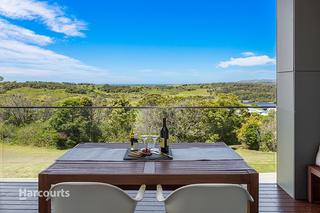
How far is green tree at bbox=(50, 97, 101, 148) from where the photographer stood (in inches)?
197

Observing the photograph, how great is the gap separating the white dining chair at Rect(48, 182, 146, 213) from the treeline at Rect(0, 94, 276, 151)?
3.01 meters

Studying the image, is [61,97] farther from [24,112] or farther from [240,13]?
[240,13]

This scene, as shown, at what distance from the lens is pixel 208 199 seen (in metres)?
1.89

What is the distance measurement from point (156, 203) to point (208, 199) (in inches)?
75.6

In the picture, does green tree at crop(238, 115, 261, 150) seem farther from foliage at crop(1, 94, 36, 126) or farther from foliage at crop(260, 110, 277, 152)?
foliage at crop(1, 94, 36, 126)

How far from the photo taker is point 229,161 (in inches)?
98.0

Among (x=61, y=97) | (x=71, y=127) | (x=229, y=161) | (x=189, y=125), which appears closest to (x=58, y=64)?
(x=61, y=97)

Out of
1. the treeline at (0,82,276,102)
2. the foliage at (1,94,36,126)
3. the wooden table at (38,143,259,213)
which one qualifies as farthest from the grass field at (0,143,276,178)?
the wooden table at (38,143,259,213)

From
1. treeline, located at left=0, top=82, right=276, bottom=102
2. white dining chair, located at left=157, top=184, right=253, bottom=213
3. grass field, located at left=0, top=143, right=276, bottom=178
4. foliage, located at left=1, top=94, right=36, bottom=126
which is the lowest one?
grass field, located at left=0, top=143, right=276, bottom=178

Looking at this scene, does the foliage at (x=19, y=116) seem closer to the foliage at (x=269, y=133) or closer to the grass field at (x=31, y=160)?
the grass field at (x=31, y=160)

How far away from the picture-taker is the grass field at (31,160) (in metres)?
4.74

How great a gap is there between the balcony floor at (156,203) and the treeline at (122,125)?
915 millimetres

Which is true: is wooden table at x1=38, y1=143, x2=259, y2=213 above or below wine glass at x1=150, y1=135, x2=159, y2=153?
below

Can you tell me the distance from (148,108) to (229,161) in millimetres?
2621
